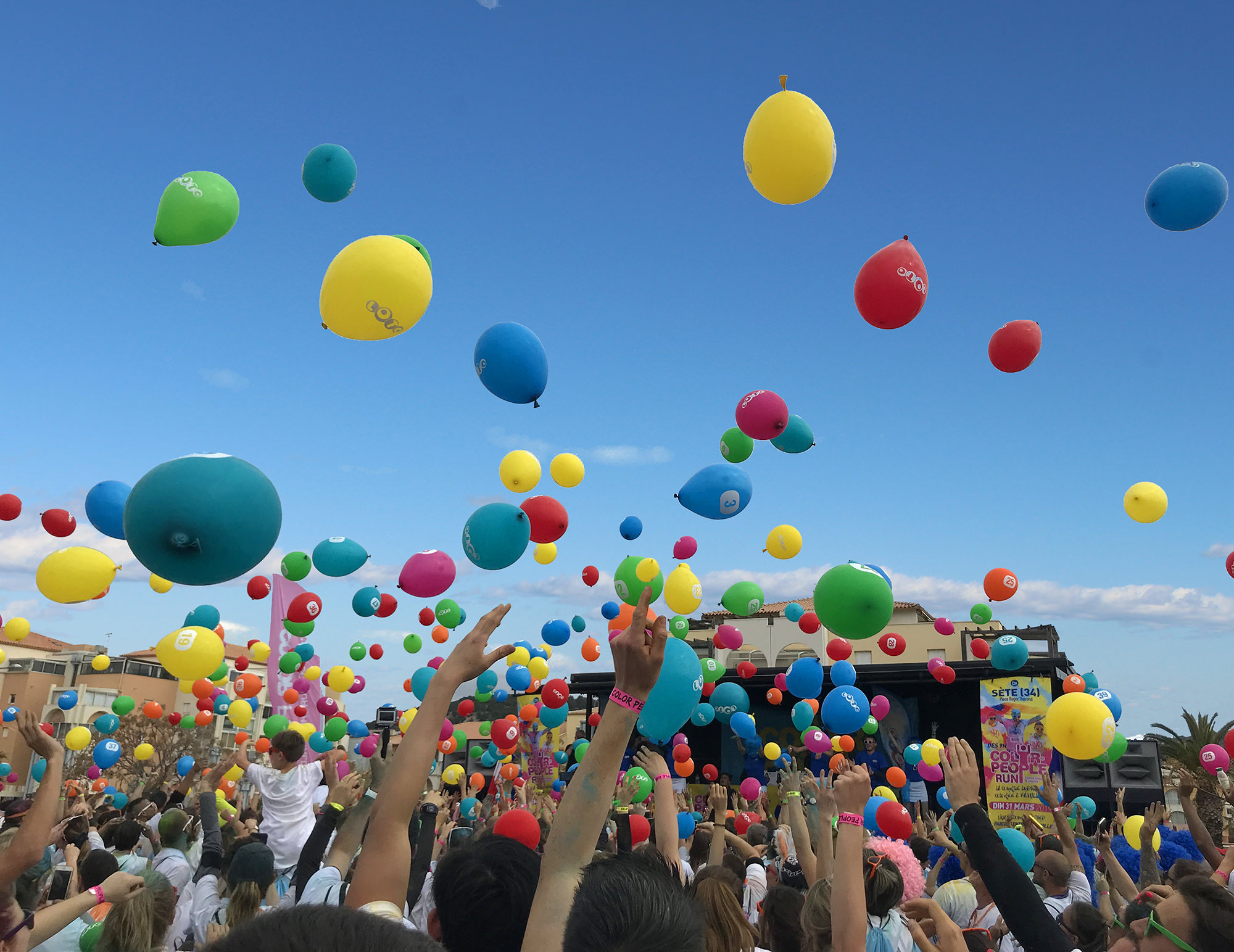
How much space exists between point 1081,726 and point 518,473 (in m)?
4.88

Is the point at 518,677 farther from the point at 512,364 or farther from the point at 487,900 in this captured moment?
the point at 487,900

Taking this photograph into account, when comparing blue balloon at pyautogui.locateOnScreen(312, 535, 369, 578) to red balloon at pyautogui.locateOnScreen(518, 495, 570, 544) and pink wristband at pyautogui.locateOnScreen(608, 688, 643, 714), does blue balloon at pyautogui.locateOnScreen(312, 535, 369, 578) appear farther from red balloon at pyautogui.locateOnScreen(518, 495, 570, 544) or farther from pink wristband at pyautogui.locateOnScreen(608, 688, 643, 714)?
pink wristband at pyautogui.locateOnScreen(608, 688, 643, 714)

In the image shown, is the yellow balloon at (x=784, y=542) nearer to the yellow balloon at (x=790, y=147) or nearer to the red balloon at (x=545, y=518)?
the red balloon at (x=545, y=518)

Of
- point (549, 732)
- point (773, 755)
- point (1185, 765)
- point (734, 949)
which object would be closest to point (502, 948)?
point (734, 949)

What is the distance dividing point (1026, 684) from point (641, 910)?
1734 centimetres

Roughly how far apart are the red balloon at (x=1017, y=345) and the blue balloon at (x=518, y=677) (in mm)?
7315

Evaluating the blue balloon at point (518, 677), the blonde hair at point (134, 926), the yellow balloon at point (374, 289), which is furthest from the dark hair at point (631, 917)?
the blue balloon at point (518, 677)

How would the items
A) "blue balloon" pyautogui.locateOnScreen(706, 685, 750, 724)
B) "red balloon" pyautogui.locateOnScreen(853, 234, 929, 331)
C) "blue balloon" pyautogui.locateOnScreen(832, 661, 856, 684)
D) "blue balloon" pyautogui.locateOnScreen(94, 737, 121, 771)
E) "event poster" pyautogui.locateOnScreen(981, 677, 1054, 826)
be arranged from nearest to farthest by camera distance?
1. "red balloon" pyautogui.locateOnScreen(853, 234, 929, 331)
2. "blue balloon" pyautogui.locateOnScreen(94, 737, 121, 771)
3. "blue balloon" pyautogui.locateOnScreen(706, 685, 750, 724)
4. "blue balloon" pyautogui.locateOnScreen(832, 661, 856, 684)
5. "event poster" pyautogui.locateOnScreen(981, 677, 1054, 826)

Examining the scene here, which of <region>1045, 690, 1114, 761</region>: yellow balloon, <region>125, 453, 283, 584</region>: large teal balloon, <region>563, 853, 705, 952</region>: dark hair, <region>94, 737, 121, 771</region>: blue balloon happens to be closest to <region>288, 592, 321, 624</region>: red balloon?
<region>94, 737, 121, 771</region>: blue balloon

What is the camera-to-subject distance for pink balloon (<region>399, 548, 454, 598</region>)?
7.39 m

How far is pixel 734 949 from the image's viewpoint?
2.72 meters

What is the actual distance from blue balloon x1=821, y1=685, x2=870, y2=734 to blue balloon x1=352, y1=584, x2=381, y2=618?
5.11 m

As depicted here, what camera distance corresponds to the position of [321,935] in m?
0.78

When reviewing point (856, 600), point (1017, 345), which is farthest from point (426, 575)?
point (1017, 345)
